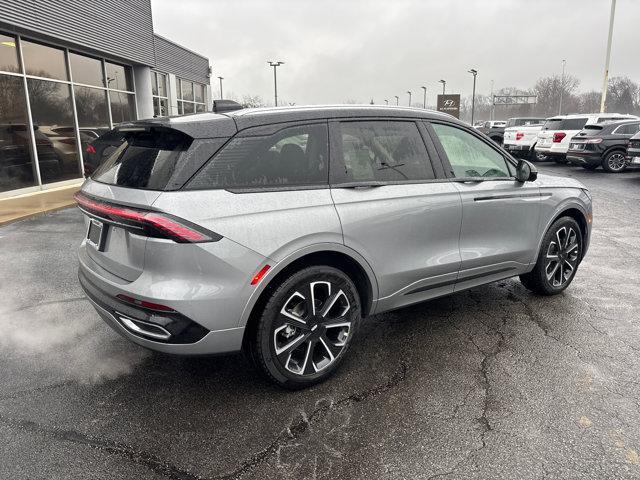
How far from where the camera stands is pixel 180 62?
74.4 ft

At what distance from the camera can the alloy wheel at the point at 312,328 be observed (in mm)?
2820

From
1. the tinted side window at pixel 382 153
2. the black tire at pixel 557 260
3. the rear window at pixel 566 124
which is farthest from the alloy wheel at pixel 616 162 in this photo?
A: the tinted side window at pixel 382 153

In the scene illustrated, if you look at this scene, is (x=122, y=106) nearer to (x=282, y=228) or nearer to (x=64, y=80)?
(x=64, y=80)

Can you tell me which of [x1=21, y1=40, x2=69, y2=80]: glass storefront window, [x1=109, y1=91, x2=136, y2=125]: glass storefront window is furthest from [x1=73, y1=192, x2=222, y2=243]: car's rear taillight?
[x1=109, y1=91, x2=136, y2=125]: glass storefront window

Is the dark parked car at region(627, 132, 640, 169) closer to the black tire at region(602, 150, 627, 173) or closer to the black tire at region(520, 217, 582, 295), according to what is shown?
the black tire at region(602, 150, 627, 173)

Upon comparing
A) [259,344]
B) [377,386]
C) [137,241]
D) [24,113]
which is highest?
[24,113]

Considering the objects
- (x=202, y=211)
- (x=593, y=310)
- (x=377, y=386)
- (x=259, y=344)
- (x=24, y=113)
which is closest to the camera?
(x=202, y=211)

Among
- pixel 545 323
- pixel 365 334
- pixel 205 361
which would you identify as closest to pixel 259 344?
pixel 205 361

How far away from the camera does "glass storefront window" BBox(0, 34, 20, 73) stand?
33.7 ft

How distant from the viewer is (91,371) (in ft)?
10.5

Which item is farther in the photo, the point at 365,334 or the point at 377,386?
the point at 365,334

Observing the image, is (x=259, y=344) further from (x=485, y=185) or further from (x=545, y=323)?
(x=545, y=323)

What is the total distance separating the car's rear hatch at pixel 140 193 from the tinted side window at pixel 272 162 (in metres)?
0.08

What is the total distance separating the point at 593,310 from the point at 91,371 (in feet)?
13.5
